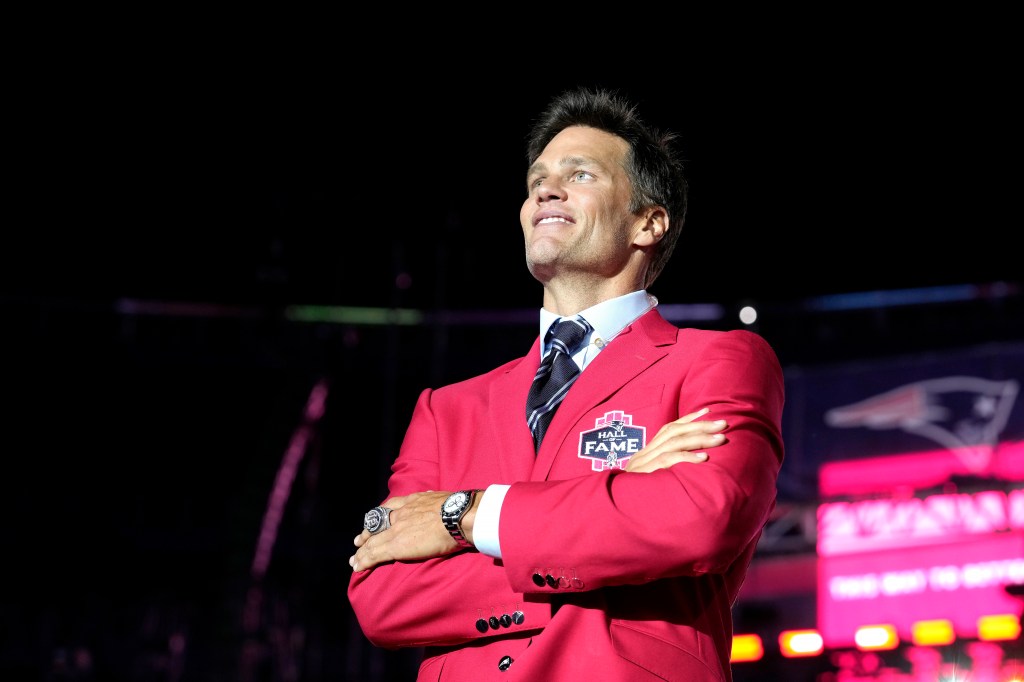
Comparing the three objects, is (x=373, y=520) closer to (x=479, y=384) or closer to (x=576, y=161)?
(x=479, y=384)

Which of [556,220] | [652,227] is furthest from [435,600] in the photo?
[652,227]

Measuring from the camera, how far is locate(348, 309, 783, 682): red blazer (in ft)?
6.05

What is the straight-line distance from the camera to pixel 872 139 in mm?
8141

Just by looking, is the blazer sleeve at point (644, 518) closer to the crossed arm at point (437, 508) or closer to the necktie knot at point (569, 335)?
the crossed arm at point (437, 508)

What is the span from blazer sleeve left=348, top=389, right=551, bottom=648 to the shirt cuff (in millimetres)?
38

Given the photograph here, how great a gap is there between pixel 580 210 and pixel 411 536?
2.87ft

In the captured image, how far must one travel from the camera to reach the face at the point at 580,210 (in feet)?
8.32

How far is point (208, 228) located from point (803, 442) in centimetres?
638

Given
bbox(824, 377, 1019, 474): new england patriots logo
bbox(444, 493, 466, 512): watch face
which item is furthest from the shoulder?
bbox(824, 377, 1019, 474): new england patriots logo

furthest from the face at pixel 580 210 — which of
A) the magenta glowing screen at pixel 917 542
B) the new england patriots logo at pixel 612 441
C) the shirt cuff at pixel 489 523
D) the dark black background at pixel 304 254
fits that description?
the magenta glowing screen at pixel 917 542

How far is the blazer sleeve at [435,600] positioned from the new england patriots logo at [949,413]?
31.8 feet

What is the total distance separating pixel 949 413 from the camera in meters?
11.1

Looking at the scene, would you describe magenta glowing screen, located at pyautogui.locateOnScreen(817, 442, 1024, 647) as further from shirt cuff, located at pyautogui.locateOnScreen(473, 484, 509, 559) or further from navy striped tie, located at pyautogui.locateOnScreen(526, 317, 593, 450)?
shirt cuff, located at pyautogui.locateOnScreen(473, 484, 509, 559)

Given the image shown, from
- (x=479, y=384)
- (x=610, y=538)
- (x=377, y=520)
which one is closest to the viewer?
(x=610, y=538)
